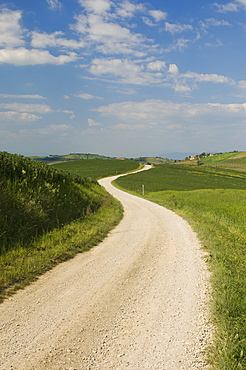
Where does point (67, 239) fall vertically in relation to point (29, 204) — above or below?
below

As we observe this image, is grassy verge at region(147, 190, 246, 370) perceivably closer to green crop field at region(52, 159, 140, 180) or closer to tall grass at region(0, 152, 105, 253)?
tall grass at region(0, 152, 105, 253)

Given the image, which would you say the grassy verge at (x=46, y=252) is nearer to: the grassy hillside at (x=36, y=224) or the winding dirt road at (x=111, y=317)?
the grassy hillside at (x=36, y=224)

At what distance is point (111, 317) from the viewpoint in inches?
211

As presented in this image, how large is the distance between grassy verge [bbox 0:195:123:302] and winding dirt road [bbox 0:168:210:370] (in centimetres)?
38

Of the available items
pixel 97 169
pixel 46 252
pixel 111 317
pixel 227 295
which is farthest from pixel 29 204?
pixel 97 169

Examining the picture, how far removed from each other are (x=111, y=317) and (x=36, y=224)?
285 inches

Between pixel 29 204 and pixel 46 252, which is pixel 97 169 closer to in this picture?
pixel 29 204

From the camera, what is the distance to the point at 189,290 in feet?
A: 21.7

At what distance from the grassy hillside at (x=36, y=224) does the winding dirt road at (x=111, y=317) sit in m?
0.67

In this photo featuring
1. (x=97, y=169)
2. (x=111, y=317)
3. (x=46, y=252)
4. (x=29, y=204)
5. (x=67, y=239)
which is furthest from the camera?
(x=97, y=169)

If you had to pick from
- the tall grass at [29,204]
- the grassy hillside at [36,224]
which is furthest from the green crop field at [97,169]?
the grassy hillside at [36,224]

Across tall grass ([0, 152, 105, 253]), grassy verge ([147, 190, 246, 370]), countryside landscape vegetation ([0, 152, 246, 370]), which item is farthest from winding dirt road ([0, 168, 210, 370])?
tall grass ([0, 152, 105, 253])

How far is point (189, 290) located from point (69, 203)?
10.8 m

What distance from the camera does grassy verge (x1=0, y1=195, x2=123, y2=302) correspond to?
6977 mm
